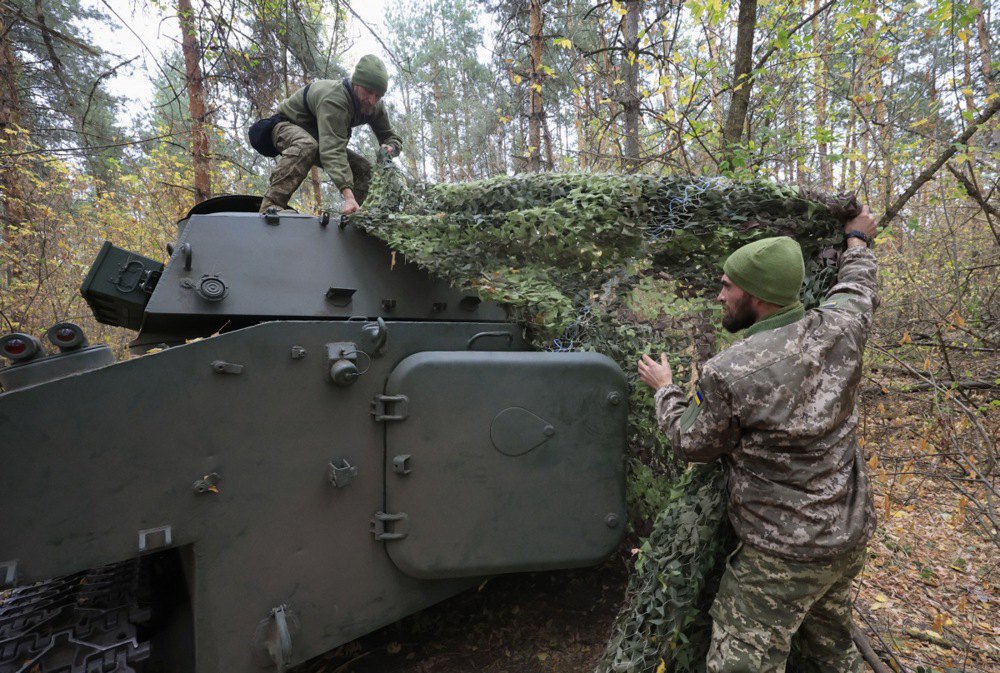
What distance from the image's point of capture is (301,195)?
15609mm

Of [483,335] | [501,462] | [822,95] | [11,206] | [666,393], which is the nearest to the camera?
[666,393]

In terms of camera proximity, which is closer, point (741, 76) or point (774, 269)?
point (774, 269)

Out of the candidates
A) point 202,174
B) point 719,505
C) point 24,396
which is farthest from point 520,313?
point 202,174

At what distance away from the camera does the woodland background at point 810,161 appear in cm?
334

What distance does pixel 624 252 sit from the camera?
9.33 feet

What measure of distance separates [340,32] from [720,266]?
8.77 ft

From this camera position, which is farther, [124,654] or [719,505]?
[719,505]

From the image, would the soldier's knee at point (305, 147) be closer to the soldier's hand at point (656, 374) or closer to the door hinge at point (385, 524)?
the door hinge at point (385, 524)

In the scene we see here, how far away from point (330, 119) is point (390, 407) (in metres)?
2.00

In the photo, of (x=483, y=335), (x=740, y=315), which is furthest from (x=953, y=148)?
(x=483, y=335)

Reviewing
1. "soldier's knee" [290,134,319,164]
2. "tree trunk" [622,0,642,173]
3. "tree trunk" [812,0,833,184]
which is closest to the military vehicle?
"soldier's knee" [290,134,319,164]

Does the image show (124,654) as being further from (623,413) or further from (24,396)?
(623,413)

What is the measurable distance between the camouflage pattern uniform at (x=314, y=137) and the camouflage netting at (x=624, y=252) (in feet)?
1.90

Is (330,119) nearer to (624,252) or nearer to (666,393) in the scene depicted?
(624,252)
